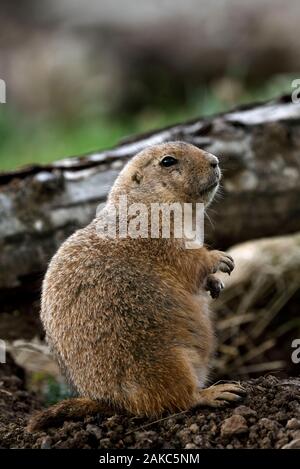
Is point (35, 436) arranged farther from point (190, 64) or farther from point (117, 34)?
point (117, 34)

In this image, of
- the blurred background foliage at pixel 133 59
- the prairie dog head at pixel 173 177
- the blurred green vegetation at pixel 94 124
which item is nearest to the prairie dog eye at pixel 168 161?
the prairie dog head at pixel 173 177

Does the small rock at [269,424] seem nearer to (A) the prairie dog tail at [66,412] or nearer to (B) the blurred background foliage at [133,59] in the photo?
(A) the prairie dog tail at [66,412]

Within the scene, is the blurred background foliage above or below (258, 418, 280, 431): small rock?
above

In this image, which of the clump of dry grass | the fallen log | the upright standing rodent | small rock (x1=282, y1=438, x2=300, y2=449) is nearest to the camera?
small rock (x1=282, y1=438, x2=300, y2=449)

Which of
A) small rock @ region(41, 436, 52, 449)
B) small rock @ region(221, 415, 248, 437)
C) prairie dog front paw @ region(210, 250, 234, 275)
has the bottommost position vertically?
small rock @ region(41, 436, 52, 449)

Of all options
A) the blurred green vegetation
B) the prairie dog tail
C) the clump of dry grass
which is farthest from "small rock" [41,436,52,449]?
the blurred green vegetation

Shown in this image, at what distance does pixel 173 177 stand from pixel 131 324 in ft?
3.82

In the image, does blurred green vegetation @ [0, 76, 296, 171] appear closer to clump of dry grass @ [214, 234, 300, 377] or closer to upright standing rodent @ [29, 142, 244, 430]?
clump of dry grass @ [214, 234, 300, 377]

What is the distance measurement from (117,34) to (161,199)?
38.0ft

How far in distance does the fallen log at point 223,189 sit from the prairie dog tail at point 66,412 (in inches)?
80.2

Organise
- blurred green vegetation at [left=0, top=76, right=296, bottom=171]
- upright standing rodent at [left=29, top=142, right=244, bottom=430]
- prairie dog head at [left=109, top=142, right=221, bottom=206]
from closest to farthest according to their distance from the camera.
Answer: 1. upright standing rodent at [left=29, top=142, right=244, bottom=430]
2. prairie dog head at [left=109, top=142, right=221, bottom=206]
3. blurred green vegetation at [left=0, top=76, right=296, bottom=171]

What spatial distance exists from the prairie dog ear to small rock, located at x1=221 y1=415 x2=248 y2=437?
1.77 metres

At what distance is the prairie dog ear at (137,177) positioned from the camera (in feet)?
16.9

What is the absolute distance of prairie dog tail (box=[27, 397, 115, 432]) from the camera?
4227mm
